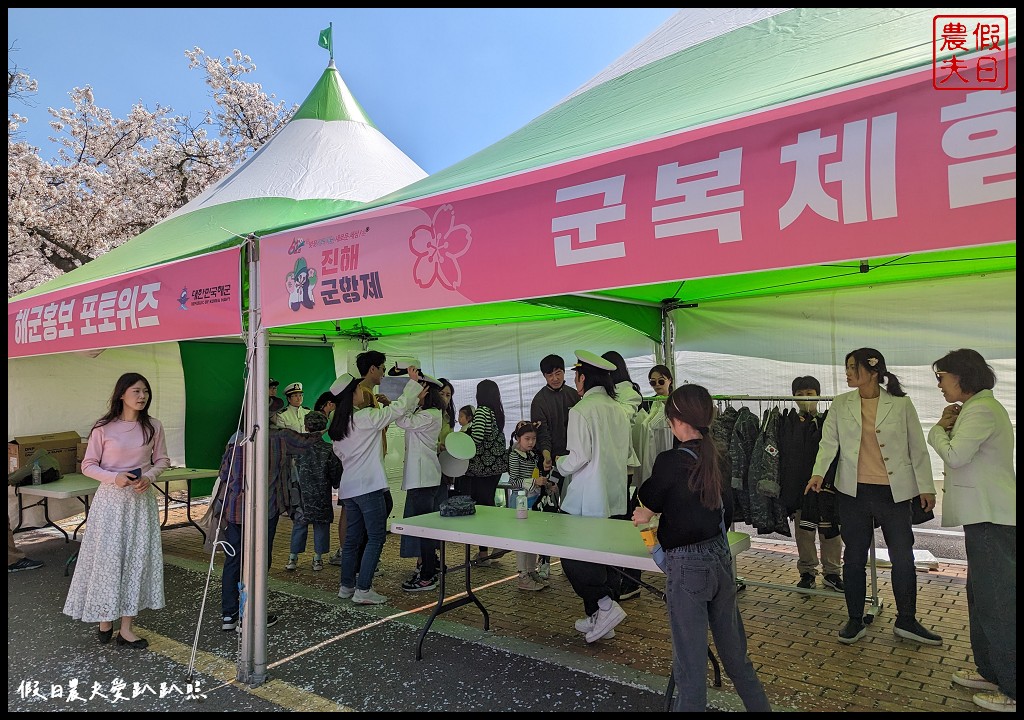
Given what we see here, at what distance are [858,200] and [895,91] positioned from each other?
31 centimetres

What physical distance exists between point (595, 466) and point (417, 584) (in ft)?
5.72

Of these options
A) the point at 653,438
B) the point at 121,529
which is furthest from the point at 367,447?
the point at 653,438

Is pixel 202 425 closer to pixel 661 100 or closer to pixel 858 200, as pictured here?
pixel 661 100

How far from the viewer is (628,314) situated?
17.1 ft

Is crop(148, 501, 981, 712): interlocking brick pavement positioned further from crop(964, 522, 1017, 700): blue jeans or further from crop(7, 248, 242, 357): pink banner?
crop(7, 248, 242, 357): pink banner

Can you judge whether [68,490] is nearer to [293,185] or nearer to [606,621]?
[293,185]

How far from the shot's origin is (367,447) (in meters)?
4.18

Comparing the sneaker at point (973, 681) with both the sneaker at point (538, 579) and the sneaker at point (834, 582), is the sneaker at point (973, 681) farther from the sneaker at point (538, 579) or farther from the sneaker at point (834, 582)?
the sneaker at point (538, 579)

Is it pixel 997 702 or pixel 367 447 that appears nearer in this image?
pixel 997 702

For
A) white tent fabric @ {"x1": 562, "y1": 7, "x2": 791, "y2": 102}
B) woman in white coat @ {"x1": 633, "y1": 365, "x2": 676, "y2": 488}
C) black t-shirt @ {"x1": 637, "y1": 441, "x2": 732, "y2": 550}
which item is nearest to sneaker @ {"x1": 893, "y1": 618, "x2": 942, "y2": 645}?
woman in white coat @ {"x1": 633, "y1": 365, "x2": 676, "y2": 488}

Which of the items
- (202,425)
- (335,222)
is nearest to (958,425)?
(335,222)

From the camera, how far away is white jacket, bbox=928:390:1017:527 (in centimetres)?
277

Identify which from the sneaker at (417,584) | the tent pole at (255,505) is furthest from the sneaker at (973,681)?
the tent pole at (255,505)

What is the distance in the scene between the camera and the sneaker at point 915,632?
3453 mm
